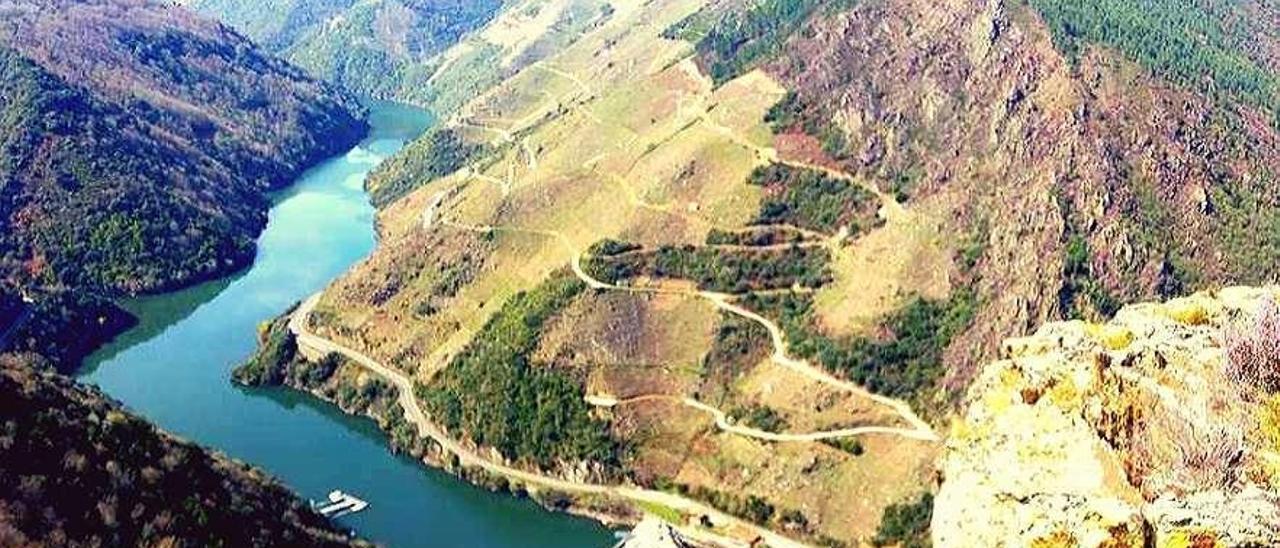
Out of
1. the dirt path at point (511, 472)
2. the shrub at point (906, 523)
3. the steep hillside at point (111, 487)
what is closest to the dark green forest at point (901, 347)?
the shrub at point (906, 523)

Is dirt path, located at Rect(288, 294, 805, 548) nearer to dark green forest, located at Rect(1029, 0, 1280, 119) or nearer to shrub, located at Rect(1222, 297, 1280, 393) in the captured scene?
dark green forest, located at Rect(1029, 0, 1280, 119)

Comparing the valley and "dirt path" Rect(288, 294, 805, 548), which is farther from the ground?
the valley

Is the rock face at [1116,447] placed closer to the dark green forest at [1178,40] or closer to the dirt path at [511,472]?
the dirt path at [511,472]

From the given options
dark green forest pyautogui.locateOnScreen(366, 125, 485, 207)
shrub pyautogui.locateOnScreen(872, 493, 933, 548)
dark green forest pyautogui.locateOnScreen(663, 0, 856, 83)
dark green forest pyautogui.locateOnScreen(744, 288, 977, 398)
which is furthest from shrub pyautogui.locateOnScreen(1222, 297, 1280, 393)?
dark green forest pyautogui.locateOnScreen(366, 125, 485, 207)

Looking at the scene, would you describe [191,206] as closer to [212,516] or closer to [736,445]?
[736,445]

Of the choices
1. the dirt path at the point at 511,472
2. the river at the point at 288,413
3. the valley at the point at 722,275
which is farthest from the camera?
the valley at the point at 722,275

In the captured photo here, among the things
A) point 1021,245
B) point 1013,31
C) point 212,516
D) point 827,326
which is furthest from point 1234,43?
point 212,516
